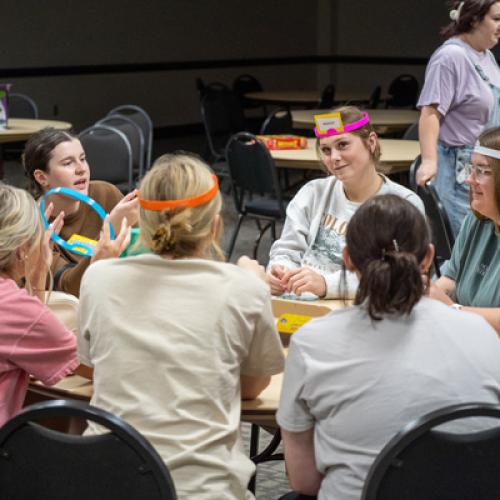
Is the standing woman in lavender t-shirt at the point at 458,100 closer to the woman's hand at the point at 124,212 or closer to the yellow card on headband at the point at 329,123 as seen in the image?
the yellow card on headband at the point at 329,123

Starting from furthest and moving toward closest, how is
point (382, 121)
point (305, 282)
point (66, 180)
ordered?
point (382, 121)
point (66, 180)
point (305, 282)

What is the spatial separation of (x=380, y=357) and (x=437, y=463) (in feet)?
0.65

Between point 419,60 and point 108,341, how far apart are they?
39.6ft

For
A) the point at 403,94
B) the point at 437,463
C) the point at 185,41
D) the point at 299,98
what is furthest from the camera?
the point at 185,41

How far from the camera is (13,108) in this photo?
26.4 feet

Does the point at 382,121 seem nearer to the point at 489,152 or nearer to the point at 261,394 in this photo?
the point at 489,152

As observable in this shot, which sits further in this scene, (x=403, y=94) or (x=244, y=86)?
(x=244, y=86)

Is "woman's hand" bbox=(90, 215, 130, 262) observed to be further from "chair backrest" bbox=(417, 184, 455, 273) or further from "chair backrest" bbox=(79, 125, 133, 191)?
"chair backrest" bbox=(79, 125, 133, 191)

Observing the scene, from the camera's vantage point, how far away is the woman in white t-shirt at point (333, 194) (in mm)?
2971

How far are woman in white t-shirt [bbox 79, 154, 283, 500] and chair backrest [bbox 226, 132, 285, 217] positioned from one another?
352 cm

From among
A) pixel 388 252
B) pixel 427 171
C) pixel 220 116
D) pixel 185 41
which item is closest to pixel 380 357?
pixel 388 252

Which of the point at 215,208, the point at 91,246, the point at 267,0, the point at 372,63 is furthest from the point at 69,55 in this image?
the point at 215,208

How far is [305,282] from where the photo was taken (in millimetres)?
2609

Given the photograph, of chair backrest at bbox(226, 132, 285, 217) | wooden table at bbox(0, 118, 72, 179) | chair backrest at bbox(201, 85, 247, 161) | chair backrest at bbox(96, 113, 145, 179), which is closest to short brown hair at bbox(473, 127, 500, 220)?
chair backrest at bbox(226, 132, 285, 217)
